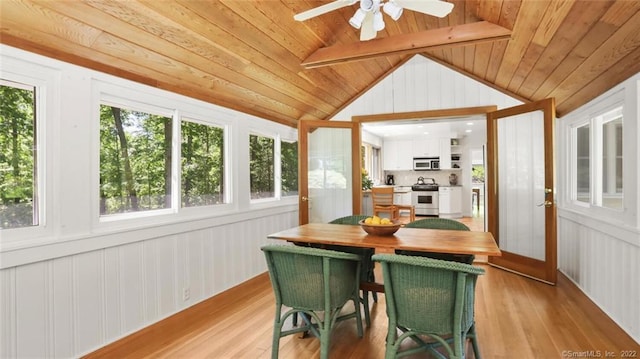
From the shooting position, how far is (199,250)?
3096 mm

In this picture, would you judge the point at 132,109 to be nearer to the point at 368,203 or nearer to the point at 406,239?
the point at 406,239

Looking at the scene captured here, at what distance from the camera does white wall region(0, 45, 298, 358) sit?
1851 mm

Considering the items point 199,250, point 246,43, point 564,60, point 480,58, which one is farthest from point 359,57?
point 199,250

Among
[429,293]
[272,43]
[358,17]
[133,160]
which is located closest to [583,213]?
[429,293]

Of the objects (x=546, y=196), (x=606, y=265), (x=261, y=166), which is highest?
(x=261, y=166)

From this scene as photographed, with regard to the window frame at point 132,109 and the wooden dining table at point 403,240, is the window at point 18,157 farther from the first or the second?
the wooden dining table at point 403,240

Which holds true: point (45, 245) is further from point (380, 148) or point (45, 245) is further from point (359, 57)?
point (380, 148)

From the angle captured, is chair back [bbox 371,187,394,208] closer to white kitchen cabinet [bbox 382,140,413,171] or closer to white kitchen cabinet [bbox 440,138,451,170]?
white kitchen cabinet [bbox 382,140,413,171]

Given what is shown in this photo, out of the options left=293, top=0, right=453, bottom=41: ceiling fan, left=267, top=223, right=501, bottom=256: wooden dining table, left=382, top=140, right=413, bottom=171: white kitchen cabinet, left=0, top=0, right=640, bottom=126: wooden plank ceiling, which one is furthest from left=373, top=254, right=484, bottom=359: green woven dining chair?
left=382, top=140, right=413, bottom=171: white kitchen cabinet

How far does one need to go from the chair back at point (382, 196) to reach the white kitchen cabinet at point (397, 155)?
3.05 m

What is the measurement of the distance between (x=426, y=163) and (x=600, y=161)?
20.0 ft

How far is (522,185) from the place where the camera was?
4.02m

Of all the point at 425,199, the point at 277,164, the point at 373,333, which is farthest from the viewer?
the point at 425,199

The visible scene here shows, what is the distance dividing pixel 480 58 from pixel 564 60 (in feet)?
3.60
